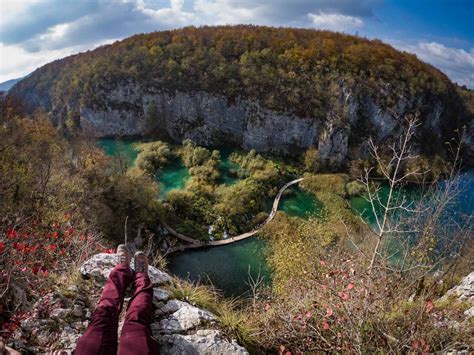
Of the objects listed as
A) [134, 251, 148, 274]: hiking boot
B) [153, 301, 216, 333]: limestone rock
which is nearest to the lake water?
[134, 251, 148, 274]: hiking boot

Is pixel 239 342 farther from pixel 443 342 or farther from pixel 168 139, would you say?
pixel 168 139

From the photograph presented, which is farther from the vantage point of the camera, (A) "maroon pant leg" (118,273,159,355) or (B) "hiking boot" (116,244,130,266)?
(B) "hiking boot" (116,244,130,266)

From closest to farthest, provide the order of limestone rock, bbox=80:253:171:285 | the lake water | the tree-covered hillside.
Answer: limestone rock, bbox=80:253:171:285 < the lake water < the tree-covered hillside

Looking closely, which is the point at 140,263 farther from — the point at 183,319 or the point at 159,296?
the point at 183,319

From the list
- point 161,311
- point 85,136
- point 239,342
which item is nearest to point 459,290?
point 239,342

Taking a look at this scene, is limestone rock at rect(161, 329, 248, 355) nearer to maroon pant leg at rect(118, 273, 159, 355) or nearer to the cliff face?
maroon pant leg at rect(118, 273, 159, 355)

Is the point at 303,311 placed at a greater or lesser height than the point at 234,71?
lesser

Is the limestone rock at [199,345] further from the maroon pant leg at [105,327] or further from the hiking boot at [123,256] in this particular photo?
the hiking boot at [123,256]

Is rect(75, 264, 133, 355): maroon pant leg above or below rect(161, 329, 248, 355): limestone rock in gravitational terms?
above
